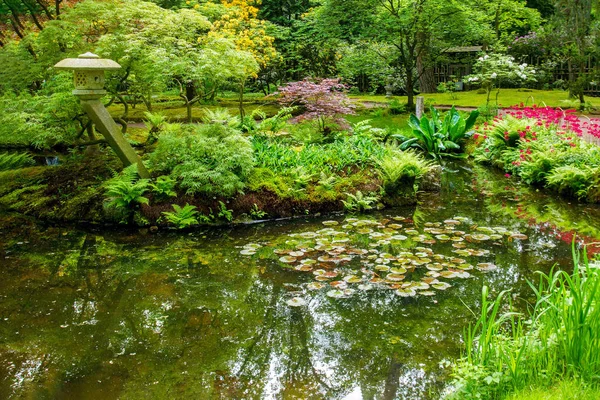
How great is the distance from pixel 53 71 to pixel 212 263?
5.31 meters

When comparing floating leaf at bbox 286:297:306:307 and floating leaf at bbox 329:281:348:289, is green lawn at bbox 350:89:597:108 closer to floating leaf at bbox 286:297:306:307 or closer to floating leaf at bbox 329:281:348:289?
floating leaf at bbox 329:281:348:289

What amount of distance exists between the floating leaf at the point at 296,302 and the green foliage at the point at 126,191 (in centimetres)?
314

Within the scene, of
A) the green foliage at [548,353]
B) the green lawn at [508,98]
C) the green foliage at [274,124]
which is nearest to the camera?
the green foliage at [548,353]

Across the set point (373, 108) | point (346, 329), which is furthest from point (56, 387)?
point (373, 108)

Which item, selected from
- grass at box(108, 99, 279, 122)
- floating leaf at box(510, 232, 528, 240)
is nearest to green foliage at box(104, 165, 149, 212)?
floating leaf at box(510, 232, 528, 240)

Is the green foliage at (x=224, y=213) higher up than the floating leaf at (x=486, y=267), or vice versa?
the green foliage at (x=224, y=213)

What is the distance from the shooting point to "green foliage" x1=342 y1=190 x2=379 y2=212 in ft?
24.3

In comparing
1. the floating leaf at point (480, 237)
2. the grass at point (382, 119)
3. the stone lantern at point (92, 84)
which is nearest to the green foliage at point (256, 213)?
the stone lantern at point (92, 84)

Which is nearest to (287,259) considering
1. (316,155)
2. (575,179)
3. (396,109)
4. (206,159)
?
(206,159)

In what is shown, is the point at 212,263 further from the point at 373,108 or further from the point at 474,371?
the point at 373,108

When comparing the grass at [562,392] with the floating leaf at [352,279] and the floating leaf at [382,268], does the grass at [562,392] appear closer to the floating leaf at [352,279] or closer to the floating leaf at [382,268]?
the floating leaf at [352,279]

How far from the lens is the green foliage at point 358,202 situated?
7402 mm

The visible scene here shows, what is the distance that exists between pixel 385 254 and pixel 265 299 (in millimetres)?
1609

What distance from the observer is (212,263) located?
5.56m
